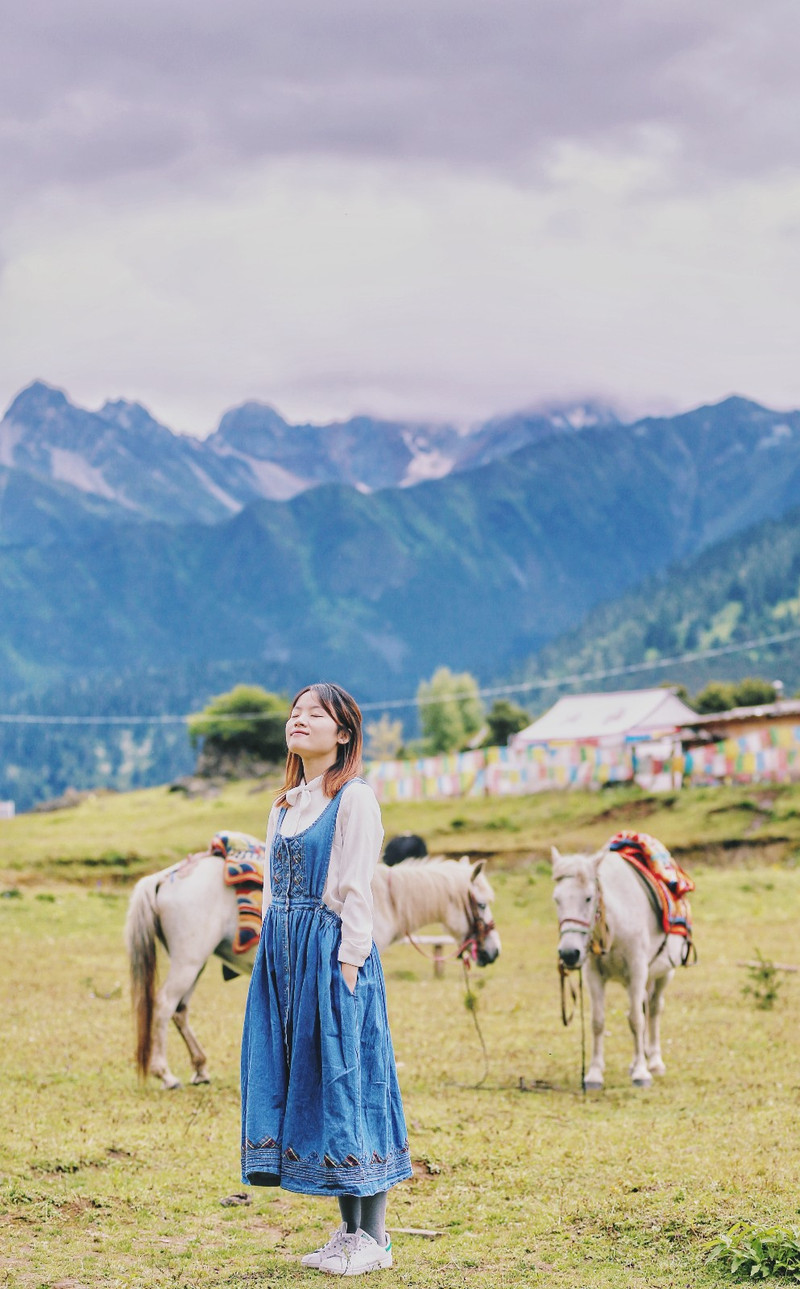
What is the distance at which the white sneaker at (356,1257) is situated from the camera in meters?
5.87

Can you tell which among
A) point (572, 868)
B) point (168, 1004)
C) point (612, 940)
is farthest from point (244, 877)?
point (612, 940)

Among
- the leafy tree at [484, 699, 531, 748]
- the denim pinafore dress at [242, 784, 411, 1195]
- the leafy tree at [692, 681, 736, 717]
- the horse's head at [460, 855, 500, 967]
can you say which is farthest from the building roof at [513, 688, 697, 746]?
the denim pinafore dress at [242, 784, 411, 1195]

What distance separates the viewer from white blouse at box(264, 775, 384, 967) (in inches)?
225

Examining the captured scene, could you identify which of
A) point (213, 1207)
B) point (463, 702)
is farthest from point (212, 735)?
point (213, 1207)

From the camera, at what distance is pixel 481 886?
11.1 m

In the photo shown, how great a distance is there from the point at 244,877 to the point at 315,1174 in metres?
5.62

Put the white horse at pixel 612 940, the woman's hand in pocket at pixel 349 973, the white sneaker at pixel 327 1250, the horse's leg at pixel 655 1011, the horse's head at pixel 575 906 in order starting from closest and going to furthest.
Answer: the woman's hand in pocket at pixel 349 973 → the white sneaker at pixel 327 1250 → the horse's head at pixel 575 906 → the white horse at pixel 612 940 → the horse's leg at pixel 655 1011

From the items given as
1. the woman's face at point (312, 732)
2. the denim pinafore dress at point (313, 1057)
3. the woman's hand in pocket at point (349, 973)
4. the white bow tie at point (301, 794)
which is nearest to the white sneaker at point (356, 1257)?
the denim pinafore dress at point (313, 1057)

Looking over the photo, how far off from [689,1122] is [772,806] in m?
29.3

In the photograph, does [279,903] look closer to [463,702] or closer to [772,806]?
[772,806]

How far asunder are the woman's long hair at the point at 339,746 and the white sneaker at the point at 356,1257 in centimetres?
192

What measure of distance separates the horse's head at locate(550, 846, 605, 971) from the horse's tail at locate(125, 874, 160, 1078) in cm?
321

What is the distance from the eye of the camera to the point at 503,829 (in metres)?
40.7

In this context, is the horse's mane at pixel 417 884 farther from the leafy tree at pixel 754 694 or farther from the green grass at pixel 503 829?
the leafy tree at pixel 754 694
